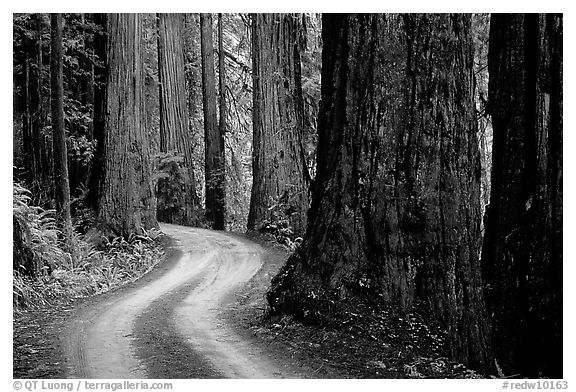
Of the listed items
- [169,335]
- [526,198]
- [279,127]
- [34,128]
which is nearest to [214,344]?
[169,335]

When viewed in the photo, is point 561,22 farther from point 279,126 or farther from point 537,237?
point 279,126

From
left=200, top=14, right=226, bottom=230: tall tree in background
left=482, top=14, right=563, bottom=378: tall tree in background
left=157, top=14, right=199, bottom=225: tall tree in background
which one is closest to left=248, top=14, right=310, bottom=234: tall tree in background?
left=157, top=14, right=199, bottom=225: tall tree in background

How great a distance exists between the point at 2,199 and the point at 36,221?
3.43m

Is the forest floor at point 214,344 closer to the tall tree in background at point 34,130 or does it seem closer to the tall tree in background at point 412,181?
the tall tree in background at point 412,181

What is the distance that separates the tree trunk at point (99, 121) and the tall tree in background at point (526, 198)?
7376mm

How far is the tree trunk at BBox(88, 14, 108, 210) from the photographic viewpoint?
35.4ft

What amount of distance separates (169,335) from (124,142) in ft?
20.9

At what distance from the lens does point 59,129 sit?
841 centimetres

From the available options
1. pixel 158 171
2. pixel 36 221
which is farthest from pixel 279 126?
pixel 36 221

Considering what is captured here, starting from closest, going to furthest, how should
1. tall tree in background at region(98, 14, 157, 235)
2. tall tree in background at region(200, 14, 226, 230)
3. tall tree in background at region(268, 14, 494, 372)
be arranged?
tall tree in background at region(268, 14, 494, 372), tall tree in background at region(98, 14, 157, 235), tall tree in background at region(200, 14, 226, 230)

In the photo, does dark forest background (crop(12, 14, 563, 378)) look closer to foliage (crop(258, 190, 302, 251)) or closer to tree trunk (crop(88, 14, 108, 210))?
tree trunk (crop(88, 14, 108, 210))

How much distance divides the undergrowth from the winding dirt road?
0.46 metres

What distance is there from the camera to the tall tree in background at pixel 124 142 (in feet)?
35.1

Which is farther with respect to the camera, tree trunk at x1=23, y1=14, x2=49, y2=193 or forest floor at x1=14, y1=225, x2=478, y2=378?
tree trunk at x1=23, y1=14, x2=49, y2=193
